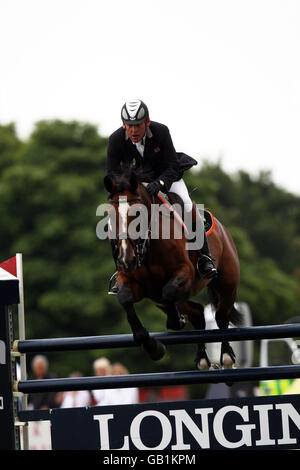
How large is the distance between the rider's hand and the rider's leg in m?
0.52

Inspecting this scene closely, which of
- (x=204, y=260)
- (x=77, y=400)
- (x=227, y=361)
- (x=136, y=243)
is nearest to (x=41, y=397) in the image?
(x=77, y=400)

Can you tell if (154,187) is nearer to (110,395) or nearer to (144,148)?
(144,148)

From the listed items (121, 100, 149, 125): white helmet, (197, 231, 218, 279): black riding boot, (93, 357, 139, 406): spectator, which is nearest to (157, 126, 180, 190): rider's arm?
(121, 100, 149, 125): white helmet

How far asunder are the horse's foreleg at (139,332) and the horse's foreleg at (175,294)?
249 mm

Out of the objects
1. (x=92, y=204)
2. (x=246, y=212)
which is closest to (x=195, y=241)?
(x=92, y=204)

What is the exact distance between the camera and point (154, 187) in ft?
18.2

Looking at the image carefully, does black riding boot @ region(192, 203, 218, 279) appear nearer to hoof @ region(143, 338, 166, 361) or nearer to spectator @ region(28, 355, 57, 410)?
hoof @ region(143, 338, 166, 361)

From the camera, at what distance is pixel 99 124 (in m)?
31.5

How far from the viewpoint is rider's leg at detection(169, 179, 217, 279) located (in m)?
6.04

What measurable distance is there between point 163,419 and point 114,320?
22.3 meters

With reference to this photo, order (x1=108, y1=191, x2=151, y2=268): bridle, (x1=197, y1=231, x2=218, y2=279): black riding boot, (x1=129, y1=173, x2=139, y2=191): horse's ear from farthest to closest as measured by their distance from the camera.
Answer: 1. (x1=197, y1=231, x2=218, y2=279): black riding boot
2. (x1=129, y1=173, x2=139, y2=191): horse's ear
3. (x1=108, y1=191, x2=151, y2=268): bridle
